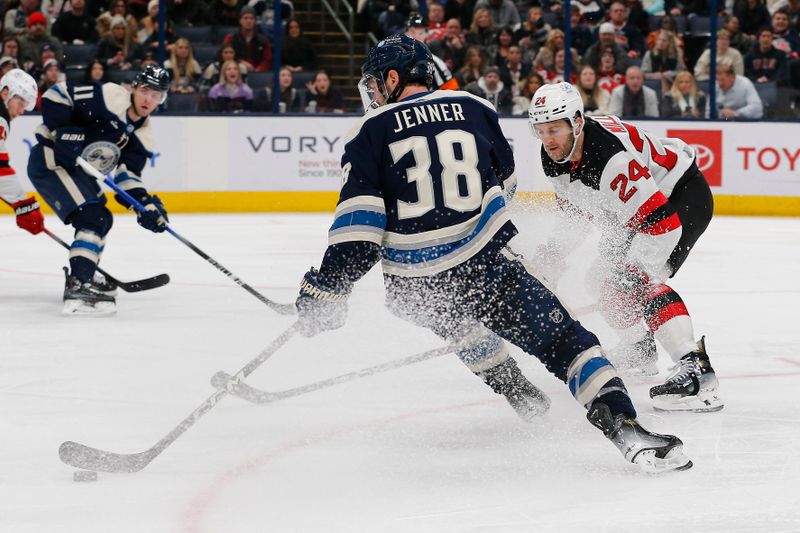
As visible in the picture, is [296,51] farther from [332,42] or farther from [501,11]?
[501,11]

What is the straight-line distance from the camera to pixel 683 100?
8656 millimetres

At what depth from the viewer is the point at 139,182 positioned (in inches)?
196

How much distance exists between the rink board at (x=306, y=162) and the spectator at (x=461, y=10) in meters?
1.06

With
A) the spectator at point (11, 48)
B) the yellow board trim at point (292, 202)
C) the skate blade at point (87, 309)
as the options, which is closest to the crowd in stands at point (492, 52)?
the spectator at point (11, 48)

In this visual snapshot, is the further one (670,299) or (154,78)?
(154,78)

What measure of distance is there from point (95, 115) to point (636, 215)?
248cm

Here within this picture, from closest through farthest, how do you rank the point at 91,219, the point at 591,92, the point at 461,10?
the point at 91,219 < the point at 591,92 < the point at 461,10

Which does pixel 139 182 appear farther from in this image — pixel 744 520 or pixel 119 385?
pixel 744 520

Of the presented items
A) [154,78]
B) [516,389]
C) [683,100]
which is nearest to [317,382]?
[516,389]

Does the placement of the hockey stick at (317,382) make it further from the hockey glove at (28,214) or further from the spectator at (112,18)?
the spectator at (112,18)

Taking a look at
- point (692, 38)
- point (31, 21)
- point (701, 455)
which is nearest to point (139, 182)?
point (701, 455)

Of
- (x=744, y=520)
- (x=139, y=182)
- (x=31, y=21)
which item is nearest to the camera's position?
(x=744, y=520)

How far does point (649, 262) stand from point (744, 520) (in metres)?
1.14

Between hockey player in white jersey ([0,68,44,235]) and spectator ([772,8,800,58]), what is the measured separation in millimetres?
5867
